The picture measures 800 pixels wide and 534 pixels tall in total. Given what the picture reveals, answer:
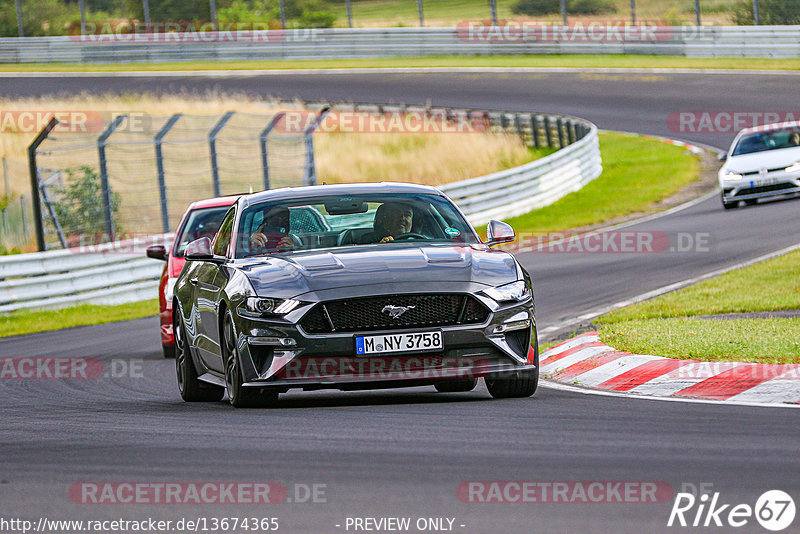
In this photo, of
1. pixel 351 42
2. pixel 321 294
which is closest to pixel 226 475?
pixel 321 294

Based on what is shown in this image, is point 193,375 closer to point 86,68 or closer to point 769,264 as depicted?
point 769,264

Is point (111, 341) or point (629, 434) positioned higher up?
point (629, 434)

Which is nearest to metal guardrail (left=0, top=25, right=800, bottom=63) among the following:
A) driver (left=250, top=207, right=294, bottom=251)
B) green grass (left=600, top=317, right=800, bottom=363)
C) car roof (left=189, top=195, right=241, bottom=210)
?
car roof (left=189, top=195, right=241, bottom=210)

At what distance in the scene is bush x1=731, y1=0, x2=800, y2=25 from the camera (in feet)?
138

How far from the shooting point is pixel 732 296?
1360 cm

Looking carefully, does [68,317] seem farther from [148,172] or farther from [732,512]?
[148,172]

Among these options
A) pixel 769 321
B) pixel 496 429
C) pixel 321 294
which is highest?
pixel 321 294

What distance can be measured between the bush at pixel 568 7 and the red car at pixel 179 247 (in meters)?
34.9

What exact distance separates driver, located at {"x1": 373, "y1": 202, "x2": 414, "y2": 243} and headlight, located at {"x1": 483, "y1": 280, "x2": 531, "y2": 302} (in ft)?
3.61

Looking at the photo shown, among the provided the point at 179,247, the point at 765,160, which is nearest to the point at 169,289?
the point at 179,247

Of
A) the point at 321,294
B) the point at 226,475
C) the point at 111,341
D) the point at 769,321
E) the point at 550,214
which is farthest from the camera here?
the point at 550,214

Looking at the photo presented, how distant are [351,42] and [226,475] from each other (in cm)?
4712

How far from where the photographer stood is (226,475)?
602cm

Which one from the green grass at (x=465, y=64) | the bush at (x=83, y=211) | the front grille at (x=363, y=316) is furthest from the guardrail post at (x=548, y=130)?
the front grille at (x=363, y=316)
